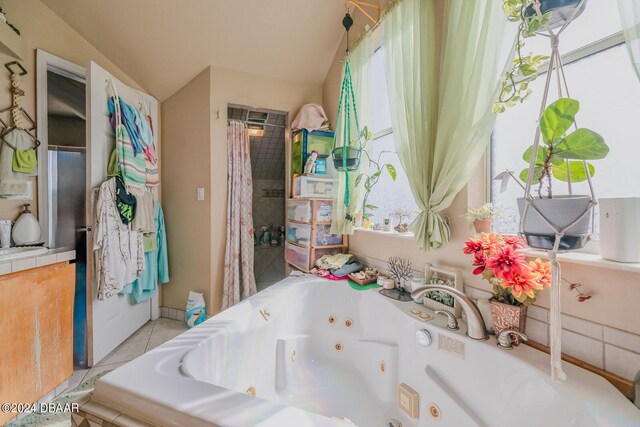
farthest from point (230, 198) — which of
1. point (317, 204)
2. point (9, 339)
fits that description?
point (9, 339)

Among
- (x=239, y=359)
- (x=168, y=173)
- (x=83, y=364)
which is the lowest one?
(x=83, y=364)

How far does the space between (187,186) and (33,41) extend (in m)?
1.24

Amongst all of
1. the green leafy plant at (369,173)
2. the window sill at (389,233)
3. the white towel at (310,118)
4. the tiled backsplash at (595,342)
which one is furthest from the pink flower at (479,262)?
the white towel at (310,118)

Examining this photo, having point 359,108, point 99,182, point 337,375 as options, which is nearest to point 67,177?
point 99,182

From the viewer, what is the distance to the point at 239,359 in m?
1.09

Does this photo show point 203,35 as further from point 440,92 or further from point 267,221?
point 267,221

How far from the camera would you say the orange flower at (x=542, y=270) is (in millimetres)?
796

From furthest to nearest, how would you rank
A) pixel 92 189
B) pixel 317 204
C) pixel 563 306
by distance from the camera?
pixel 317 204 → pixel 92 189 → pixel 563 306

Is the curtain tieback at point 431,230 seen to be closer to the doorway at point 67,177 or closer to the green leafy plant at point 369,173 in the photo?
the green leafy plant at point 369,173

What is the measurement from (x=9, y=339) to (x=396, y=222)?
2067 mm

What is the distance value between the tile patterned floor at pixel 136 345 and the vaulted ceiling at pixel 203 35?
2.12 m

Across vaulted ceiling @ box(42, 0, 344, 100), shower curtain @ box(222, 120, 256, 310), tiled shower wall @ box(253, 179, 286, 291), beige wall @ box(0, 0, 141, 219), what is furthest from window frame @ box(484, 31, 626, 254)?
tiled shower wall @ box(253, 179, 286, 291)

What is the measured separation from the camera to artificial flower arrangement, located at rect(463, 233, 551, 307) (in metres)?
0.78

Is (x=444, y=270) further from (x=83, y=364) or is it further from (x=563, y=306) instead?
(x=83, y=364)
